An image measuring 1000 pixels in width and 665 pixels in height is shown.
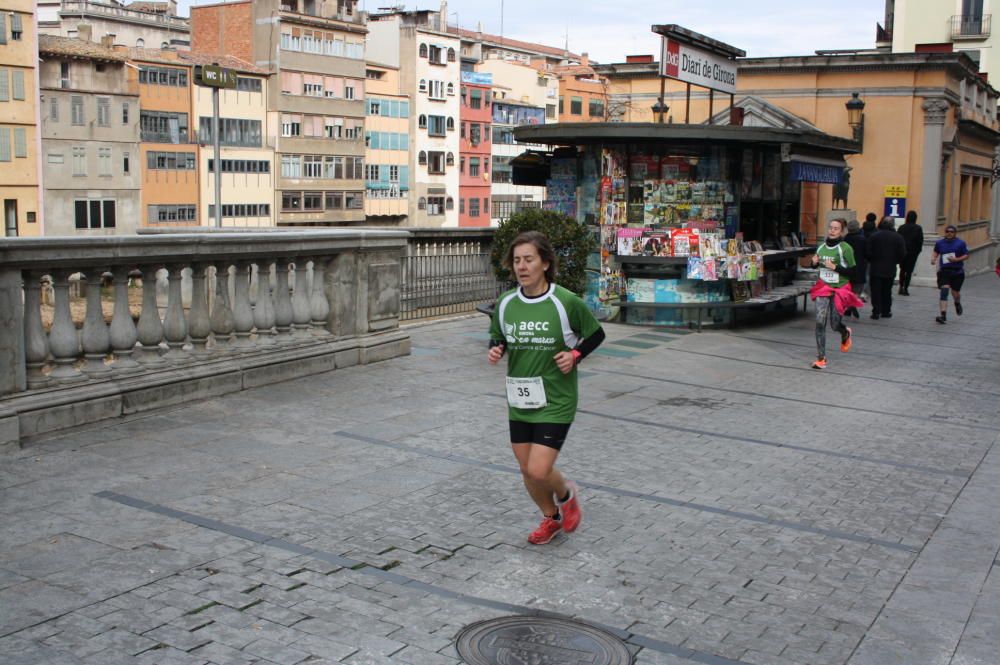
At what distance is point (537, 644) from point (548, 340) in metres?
1.80

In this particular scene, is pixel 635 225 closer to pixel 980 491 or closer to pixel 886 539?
pixel 980 491

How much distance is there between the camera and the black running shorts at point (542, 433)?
19.9ft

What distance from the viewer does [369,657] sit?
15.2 feet

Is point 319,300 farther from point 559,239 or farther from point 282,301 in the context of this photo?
point 559,239

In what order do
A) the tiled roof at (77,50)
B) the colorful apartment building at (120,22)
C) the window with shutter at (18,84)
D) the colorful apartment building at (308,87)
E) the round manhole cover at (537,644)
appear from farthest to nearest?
1. the colorful apartment building at (120,22)
2. the colorful apartment building at (308,87)
3. the tiled roof at (77,50)
4. the window with shutter at (18,84)
5. the round manhole cover at (537,644)

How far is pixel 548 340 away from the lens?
19.9ft

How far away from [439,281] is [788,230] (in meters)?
7.59

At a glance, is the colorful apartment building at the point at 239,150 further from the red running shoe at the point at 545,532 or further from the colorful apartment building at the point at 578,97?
the red running shoe at the point at 545,532

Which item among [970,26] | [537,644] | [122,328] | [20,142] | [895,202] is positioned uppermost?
[970,26]

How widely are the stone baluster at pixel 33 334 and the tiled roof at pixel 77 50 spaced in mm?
66123

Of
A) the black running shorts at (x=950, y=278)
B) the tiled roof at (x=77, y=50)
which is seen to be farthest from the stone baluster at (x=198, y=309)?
the tiled roof at (x=77, y=50)

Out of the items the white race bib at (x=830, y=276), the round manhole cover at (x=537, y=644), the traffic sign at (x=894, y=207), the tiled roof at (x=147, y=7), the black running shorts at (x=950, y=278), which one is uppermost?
the tiled roof at (x=147, y=7)

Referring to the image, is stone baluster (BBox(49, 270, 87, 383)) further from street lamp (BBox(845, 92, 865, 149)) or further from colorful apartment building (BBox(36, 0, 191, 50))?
colorful apartment building (BBox(36, 0, 191, 50))

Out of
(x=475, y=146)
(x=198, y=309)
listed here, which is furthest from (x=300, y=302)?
(x=475, y=146)
